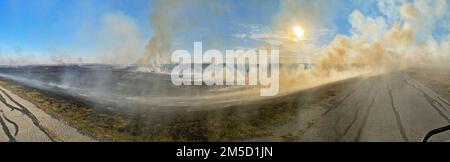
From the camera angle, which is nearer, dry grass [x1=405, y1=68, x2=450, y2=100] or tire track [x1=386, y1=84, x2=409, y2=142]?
tire track [x1=386, y1=84, x2=409, y2=142]

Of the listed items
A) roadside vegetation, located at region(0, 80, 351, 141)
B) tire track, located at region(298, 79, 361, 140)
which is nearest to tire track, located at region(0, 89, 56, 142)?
roadside vegetation, located at region(0, 80, 351, 141)

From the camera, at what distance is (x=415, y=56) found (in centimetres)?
505

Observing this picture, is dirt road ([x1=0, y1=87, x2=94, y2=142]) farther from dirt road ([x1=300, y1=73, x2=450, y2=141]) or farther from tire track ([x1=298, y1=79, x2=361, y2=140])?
dirt road ([x1=300, y1=73, x2=450, y2=141])

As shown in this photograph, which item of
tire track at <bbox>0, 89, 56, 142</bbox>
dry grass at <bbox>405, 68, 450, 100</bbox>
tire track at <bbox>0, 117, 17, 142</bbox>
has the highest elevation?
dry grass at <bbox>405, 68, 450, 100</bbox>

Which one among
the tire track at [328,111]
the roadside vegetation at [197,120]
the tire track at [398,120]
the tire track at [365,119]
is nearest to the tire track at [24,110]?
the roadside vegetation at [197,120]

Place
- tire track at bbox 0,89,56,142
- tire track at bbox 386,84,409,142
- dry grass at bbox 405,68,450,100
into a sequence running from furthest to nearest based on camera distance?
tire track at bbox 0,89,56,142 → dry grass at bbox 405,68,450,100 → tire track at bbox 386,84,409,142

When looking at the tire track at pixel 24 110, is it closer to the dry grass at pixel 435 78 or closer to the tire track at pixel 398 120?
the tire track at pixel 398 120

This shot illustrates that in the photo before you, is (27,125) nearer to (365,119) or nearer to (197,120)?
(197,120)

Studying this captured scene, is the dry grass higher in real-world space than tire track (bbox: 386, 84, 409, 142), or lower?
higher

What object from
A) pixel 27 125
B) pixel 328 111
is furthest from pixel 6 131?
pixel 328 111

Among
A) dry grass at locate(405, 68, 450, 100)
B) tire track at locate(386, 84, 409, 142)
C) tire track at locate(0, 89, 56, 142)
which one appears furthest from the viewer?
tire track at locate(0, 89, 56, 142)

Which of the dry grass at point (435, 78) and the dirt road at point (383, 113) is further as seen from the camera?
the dry grass at point (435, 78)
